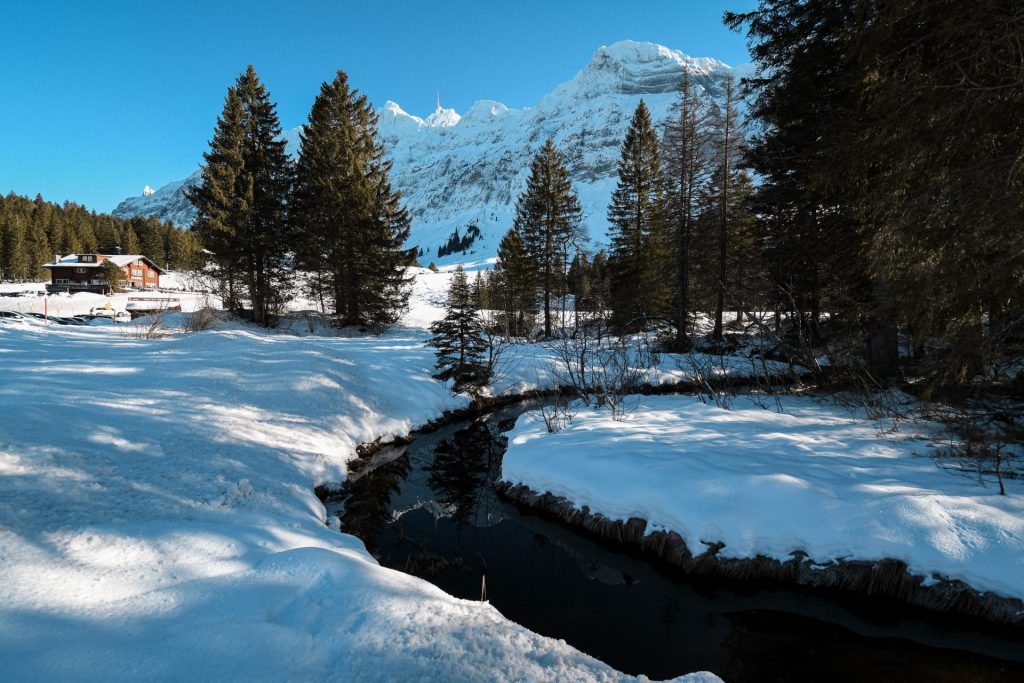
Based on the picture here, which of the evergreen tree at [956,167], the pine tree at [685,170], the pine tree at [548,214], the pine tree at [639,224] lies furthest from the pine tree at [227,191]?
the evergreen tree at [956,167]

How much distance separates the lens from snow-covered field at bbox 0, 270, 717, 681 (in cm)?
284

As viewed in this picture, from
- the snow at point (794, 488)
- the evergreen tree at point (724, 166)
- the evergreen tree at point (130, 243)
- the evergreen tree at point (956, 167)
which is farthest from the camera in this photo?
the evergreen tree at point (130, 243)

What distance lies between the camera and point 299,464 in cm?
749

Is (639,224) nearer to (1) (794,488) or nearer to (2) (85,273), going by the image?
(1) (794,488)

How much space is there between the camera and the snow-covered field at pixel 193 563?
2836mm

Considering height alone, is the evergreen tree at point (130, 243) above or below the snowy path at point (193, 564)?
above

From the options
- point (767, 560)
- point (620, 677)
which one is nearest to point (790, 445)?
point (767, 560)

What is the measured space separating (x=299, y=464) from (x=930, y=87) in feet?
32.7

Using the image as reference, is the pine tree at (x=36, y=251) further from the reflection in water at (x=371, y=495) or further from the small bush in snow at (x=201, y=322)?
the reflection in water at (x=371, y=495)

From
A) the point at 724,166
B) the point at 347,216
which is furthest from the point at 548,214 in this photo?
the point at 347,216

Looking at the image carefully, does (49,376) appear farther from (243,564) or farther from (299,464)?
(243,564)

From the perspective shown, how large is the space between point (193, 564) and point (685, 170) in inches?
900

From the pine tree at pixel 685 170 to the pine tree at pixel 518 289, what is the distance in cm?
934

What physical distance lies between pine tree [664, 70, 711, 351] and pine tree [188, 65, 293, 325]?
2121 cm
